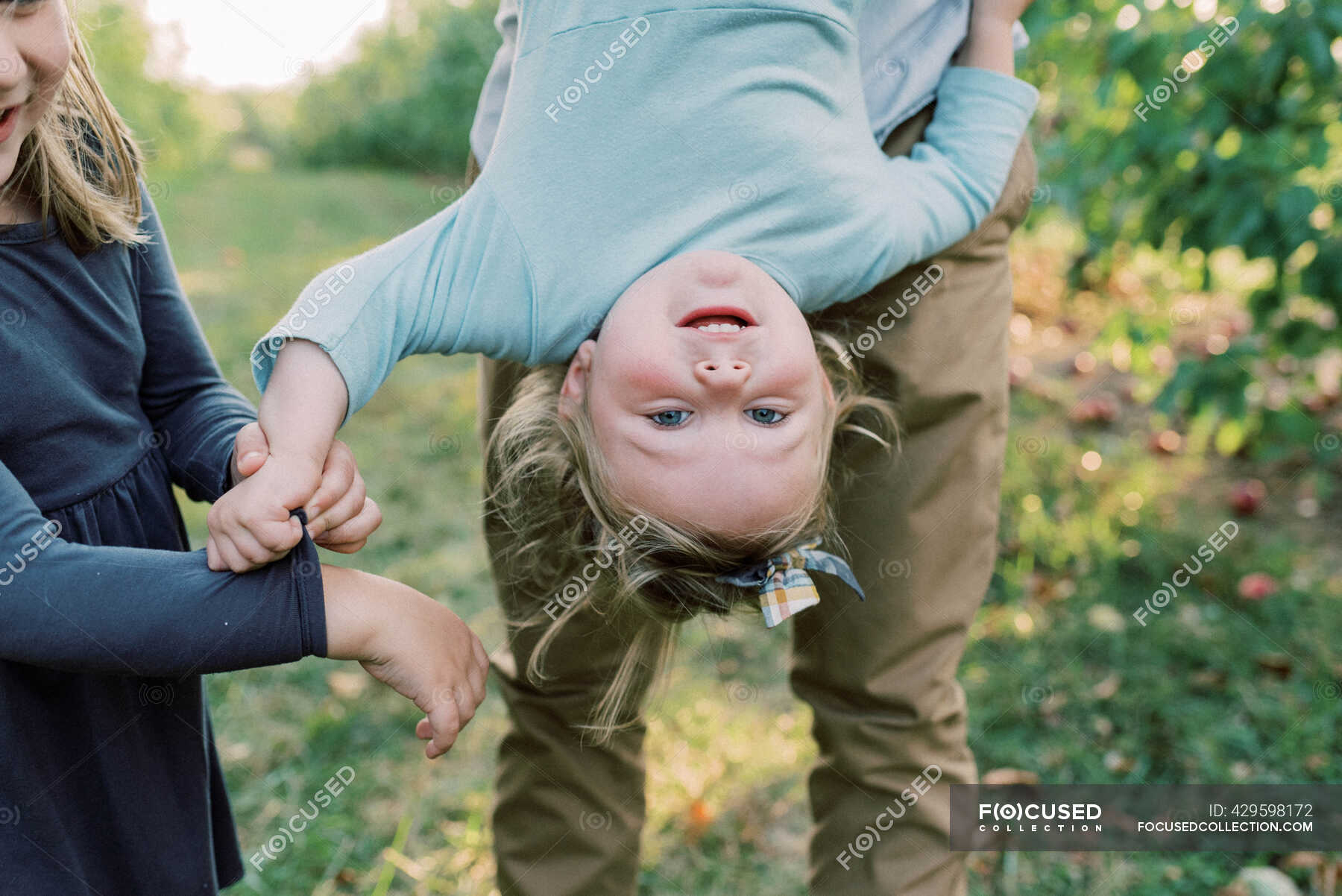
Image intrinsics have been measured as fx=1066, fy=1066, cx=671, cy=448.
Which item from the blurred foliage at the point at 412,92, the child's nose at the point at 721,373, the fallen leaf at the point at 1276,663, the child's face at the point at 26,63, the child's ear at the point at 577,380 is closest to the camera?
the child's face at the point at 26,63

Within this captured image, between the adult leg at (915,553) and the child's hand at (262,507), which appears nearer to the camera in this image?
the child's hand at (262,507)

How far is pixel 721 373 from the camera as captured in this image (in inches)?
53.8

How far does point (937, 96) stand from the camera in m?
1.75

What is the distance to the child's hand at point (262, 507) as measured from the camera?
1194 millimetres

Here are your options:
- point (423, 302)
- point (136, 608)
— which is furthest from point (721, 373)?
point (136, 608)

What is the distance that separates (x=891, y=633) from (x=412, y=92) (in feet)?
30.3

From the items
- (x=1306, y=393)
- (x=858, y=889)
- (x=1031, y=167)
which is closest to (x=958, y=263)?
(x=1031, y=167)

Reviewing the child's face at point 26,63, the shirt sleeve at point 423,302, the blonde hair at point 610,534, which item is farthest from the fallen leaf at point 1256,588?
the child's face at point 26,63

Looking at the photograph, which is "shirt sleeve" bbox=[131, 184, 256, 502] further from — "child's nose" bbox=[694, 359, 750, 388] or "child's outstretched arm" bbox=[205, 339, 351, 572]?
"child's nose" bbox=[694, 359, 750, 388]

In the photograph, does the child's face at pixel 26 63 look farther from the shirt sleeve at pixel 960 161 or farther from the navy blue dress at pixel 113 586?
the shirt sleeve at pixel 960 161

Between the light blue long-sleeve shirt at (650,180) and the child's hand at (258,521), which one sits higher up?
the light blue long-sleeve shirt at (650,180)

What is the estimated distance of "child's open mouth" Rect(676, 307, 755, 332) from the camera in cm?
140

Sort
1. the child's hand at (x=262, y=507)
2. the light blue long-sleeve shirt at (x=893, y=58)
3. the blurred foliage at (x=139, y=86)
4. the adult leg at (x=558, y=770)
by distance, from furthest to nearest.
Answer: the blurred foliage at (x=139, y=86)
the adult leg at (x=558, y=770)
the light blue long-sleeve shirt at (x=893, y=58)
the child's hand at (x=262, y=507)

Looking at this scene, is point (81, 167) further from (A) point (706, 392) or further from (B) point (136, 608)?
(A) point (706, 392)
